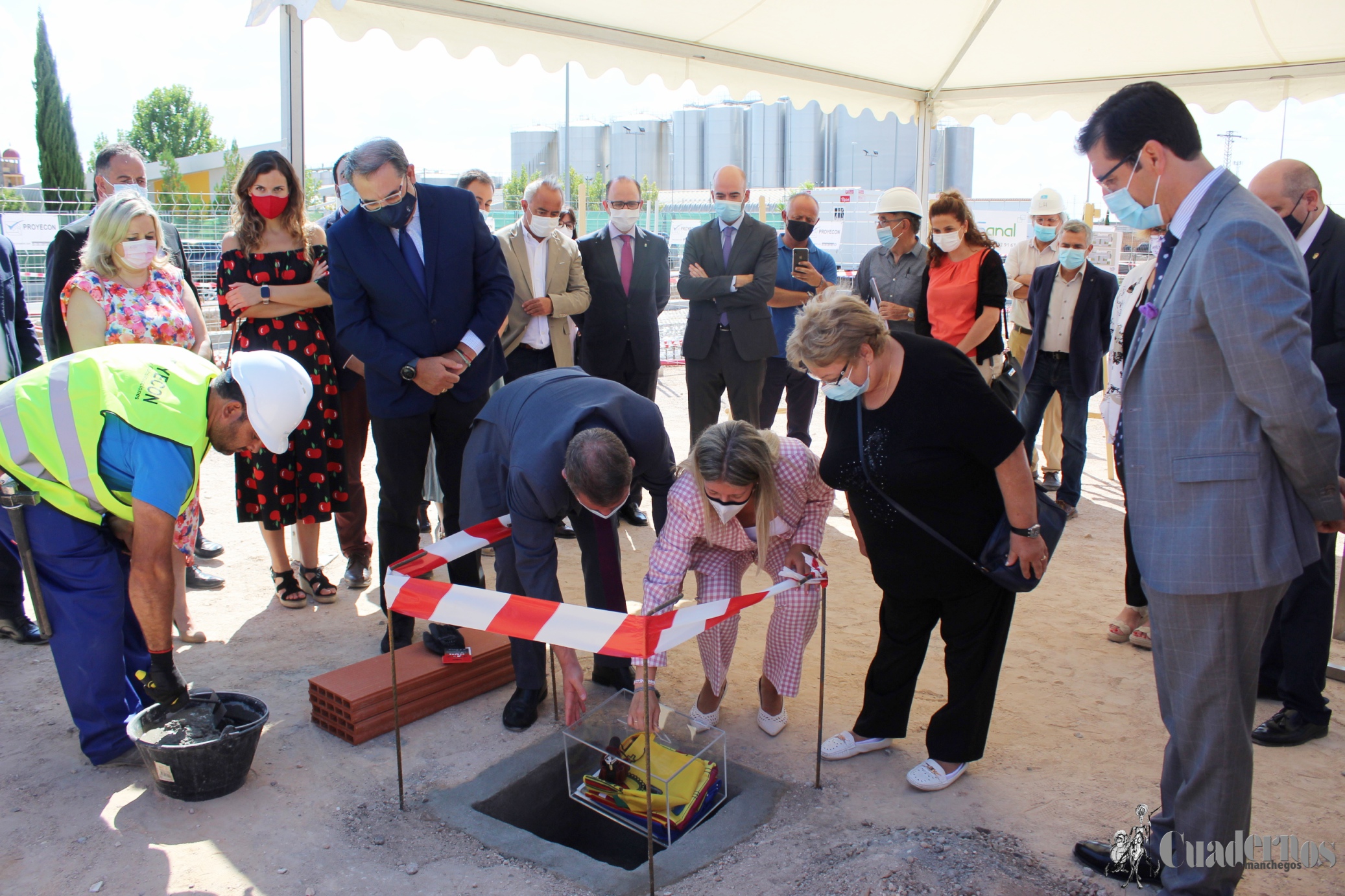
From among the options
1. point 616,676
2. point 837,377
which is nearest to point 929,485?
point 837,377

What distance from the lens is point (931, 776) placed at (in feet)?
10.00

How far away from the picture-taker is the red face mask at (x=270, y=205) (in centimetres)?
428

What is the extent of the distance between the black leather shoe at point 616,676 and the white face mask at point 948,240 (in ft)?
10.6

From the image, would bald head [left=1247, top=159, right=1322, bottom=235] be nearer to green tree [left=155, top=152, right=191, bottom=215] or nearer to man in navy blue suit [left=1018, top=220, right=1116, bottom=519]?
man in navy blue suit [left=1018, top=220, right=1116, bottom=519]

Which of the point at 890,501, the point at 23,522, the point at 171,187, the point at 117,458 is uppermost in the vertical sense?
the point at 171,187

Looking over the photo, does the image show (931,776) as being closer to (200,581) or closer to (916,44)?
(200,581)

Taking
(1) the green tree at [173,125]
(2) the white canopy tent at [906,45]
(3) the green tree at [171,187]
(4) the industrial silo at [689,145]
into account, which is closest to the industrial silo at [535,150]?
(4) the industrial silo at [689,145]

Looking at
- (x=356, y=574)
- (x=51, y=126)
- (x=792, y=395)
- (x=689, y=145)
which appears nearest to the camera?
(x=356, y=574)

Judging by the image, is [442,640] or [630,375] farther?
[630,375]

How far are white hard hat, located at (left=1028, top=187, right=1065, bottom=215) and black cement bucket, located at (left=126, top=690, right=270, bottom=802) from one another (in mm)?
6112

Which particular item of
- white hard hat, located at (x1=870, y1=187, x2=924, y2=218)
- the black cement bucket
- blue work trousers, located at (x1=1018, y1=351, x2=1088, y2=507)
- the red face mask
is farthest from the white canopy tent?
the black cement bucket

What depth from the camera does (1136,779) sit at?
3143 millimetres

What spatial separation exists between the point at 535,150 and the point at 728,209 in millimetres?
80407

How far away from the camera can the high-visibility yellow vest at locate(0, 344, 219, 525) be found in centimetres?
273
